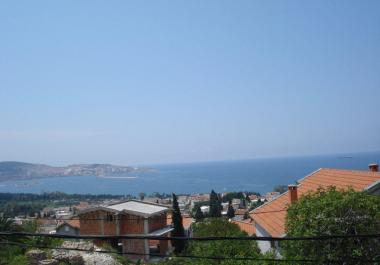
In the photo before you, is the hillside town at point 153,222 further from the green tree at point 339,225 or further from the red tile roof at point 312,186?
the green tree at point 339,225

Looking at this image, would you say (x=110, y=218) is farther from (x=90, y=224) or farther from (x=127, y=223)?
(x=90, y=224)

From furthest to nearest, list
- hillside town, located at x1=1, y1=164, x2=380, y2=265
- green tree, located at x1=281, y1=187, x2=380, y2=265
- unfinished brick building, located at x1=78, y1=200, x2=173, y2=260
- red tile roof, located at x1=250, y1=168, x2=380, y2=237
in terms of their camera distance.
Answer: unfinished brick building, located at x1=78, y1=200, x2=173, y2=260 < hillside town, located at x1=1, y1=164, x2=380, y2=265 < red tile roof, located at x1=250, y1=168, x2=380, y2=237 < green tree, located at x1=281, y1=187, x2=380, y2=265

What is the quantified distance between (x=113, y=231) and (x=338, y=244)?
946 inches

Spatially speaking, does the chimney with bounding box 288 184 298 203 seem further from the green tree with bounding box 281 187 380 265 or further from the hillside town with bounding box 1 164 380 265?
the green tree with bounding box 281 187 380 265

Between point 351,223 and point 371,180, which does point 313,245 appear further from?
point 371,180

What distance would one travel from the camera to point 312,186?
20.8m

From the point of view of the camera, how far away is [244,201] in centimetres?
8088

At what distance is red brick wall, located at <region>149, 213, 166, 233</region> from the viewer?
3273cm

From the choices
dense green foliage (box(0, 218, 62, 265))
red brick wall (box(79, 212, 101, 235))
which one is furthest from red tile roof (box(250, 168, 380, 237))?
red brick wall (box(79, 212, 101, 235))

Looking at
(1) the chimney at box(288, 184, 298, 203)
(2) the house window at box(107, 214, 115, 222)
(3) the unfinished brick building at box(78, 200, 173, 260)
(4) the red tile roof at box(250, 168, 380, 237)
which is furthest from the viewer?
(2) the house window at box(107, 214, 115, 222)

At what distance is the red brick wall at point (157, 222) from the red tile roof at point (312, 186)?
1135 cm

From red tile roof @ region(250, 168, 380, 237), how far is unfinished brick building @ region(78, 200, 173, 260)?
10.7 m

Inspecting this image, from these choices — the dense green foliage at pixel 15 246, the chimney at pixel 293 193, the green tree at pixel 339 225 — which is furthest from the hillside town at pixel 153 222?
the green tree at pixel 339 225

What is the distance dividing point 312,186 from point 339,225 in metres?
10.3
